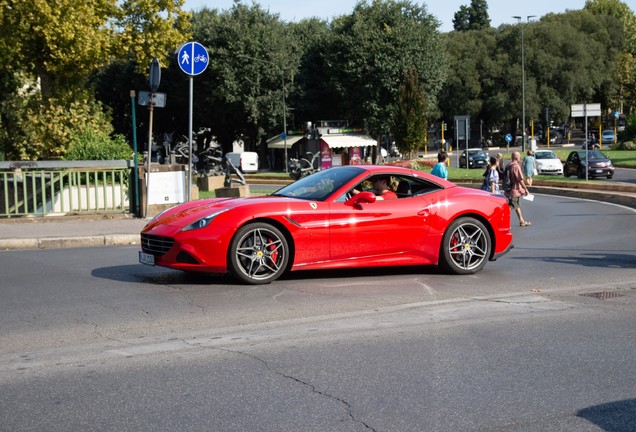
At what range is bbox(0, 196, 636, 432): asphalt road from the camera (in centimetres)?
499

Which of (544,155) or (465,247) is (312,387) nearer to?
(465,247)

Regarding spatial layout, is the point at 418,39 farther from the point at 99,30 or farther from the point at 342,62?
the point at 99,30

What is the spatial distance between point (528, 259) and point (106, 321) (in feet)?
22.6

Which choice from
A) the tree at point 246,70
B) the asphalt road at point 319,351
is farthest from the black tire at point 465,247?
the tree at point 246,70

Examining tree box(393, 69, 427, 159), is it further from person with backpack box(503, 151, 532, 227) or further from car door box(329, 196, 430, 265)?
car door box(329, 196, 430, 265)

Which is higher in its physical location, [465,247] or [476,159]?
[476,159]

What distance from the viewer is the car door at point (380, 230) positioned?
9.93m

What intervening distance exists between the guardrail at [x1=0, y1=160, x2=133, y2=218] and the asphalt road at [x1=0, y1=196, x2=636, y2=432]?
6993mm

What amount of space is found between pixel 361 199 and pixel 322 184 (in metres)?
0.62

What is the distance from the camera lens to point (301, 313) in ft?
26.3

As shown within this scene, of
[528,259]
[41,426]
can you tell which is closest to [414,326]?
[41,426]

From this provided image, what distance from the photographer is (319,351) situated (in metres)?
6.52

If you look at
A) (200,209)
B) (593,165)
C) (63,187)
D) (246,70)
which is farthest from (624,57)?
(200,209)

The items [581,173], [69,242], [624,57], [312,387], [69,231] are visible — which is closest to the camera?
[312,387]
